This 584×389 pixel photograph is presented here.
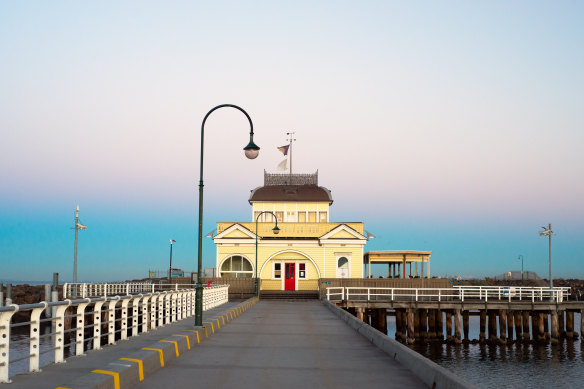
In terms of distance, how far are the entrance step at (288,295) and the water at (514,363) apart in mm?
10148

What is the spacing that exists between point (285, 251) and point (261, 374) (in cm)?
4177

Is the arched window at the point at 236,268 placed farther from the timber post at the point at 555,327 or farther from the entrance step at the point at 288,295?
the timber post at the point at 555,327

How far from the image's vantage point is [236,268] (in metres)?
53.6

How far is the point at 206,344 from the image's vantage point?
54.0ft

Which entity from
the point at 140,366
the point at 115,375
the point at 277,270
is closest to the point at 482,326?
the point at 277,270

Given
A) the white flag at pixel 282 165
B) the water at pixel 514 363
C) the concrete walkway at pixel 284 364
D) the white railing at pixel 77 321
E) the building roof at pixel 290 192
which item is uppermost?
the white flag at pixel 282 165

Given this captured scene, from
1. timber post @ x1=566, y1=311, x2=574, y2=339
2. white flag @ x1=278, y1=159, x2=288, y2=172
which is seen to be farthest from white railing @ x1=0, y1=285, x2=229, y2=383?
white flag @ x1=278, y1=159, x2=288, y2=172

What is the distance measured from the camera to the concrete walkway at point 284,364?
1042 centimetres

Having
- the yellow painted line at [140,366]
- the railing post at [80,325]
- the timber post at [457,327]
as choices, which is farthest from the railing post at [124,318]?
the timber post at [457,327]

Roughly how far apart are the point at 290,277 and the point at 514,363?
21653 mm

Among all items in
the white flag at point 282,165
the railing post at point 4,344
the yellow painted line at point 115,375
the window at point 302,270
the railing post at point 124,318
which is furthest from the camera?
the white flag at point 282,165

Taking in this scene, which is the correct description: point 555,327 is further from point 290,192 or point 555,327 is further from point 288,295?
point 290,192

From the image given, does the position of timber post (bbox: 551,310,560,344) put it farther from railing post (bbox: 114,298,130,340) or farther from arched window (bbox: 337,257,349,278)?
railing post (bbox: 114,298,130,340)

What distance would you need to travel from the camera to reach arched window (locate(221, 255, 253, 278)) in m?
53.4
